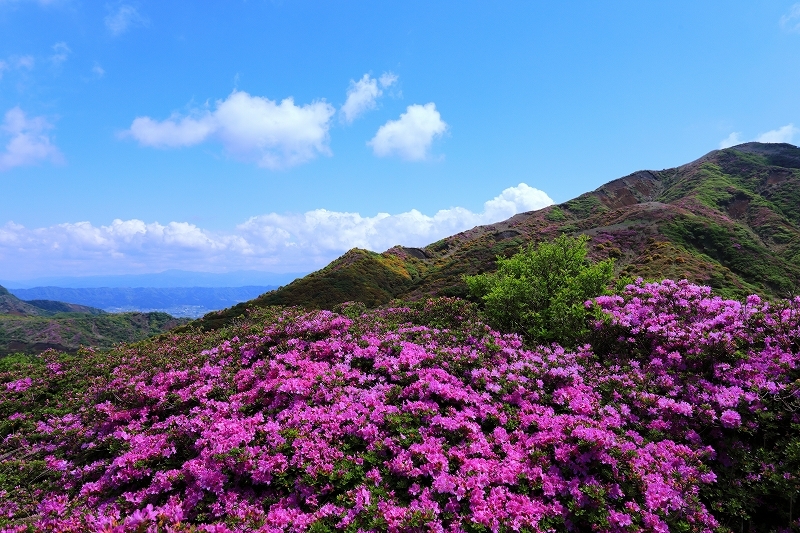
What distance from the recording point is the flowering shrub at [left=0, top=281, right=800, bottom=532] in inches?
226

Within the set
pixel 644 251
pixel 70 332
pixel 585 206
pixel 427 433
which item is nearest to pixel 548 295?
pixel 427 433

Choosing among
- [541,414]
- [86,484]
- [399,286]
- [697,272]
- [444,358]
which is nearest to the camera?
[86,484]

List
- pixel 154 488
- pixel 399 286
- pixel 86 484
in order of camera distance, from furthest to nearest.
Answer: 1. pixel 399 286
2. pixel 86 484
3. pixel 154 488

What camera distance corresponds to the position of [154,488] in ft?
20.8

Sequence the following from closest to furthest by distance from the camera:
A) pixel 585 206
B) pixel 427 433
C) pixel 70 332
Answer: pixel 427 433 < pixel 585 206 < pixel 70 332

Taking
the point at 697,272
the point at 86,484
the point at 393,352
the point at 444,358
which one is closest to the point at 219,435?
the point at 86,484

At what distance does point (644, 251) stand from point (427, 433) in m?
53.0

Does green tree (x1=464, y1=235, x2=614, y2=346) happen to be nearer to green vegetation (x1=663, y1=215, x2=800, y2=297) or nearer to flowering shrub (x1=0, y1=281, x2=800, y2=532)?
flowering shrub (x1=0, y1=281, x2=800, y2=532)

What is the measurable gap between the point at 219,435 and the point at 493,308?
32.4 feet

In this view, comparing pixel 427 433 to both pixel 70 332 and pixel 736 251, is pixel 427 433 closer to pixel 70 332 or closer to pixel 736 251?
pixel 736 251

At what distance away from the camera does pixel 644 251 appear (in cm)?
4962

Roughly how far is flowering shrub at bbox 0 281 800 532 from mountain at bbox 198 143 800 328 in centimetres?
1727

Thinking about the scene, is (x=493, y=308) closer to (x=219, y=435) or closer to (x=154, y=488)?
(x=219, y=435)

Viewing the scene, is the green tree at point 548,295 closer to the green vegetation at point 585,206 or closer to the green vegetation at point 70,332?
the green vegetation at point 585,206
